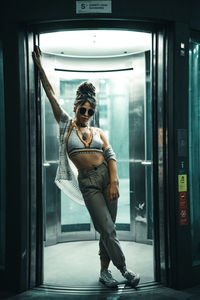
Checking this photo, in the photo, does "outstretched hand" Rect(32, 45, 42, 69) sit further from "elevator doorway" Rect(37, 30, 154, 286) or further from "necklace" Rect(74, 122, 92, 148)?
"elevator doorway" Rect(37, 30, 154, 286)

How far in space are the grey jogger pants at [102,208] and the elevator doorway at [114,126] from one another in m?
1.21

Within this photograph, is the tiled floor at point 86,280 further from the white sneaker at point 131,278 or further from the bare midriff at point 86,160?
the bare midriff at point 86,160

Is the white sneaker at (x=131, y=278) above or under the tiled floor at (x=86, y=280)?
above

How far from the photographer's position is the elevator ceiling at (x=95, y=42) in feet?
10.3

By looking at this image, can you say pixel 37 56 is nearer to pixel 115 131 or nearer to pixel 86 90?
pixel 86 90

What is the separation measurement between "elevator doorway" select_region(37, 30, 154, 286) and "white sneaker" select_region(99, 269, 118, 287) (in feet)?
4.25

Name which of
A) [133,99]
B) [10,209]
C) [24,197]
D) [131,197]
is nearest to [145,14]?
[133,99]

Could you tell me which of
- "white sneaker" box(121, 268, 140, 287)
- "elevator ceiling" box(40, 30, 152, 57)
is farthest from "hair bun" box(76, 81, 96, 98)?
"white sneaker" box(121, 268, 140, 287)

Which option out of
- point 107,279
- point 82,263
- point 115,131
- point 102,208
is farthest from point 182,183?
point 115,131

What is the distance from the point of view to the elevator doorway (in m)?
Result: 3.76

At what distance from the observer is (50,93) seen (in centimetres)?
258

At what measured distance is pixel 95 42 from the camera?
342 centimetres

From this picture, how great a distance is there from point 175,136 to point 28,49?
5.16ft

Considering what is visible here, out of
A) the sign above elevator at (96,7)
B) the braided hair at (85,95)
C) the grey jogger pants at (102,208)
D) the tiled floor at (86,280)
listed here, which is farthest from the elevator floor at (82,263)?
the sign above elevator at (96,7)
